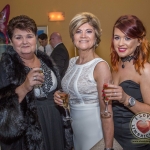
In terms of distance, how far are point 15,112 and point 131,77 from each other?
0.92 metres

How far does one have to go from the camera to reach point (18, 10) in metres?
6.32

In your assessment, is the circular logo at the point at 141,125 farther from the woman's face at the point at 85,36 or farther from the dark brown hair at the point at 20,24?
the dark brown hair at the point at 20,24

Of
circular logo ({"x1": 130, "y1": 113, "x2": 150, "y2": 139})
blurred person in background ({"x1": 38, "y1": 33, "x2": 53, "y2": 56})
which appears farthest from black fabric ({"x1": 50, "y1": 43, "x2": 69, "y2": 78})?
circular logo ({"x1": 130, "y1": 113, "x2": 150, "y2": 139})

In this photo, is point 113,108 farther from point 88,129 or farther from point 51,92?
point 51,92

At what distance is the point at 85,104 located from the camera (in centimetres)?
190

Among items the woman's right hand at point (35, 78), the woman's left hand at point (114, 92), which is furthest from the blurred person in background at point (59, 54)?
the woman's left hand at point (114, 92)

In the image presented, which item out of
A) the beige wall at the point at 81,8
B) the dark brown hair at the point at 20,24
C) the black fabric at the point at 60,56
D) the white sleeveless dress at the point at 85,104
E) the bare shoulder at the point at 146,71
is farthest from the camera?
the beige wall at the point at 81,8

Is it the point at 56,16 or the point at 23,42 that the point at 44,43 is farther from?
the point at 23,42

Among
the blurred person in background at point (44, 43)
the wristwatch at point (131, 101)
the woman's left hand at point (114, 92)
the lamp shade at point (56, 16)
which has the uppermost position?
the lamp shade at point (56, 16)

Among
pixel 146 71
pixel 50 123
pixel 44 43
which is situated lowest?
pixel 50 123

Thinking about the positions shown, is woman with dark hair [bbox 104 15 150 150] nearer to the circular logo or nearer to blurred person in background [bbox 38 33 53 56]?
the circular logo

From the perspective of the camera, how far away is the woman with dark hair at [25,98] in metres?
1.86

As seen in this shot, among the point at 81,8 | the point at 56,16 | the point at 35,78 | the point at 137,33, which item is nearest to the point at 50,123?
the point at 35,78

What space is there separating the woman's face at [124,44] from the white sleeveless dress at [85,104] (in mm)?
199
